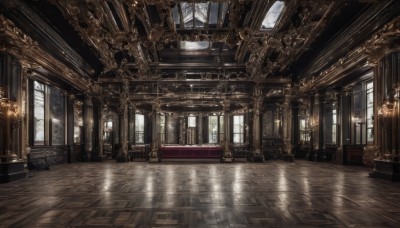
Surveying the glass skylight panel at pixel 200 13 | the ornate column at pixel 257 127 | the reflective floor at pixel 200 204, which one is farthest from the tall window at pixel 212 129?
the reflective floor at pixel 200 204

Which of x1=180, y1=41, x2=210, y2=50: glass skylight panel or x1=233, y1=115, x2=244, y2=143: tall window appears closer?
x1=180, y1=41, x2=210, y2=50: glass skylight panel

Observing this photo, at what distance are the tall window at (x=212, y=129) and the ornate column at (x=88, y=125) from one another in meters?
10.7

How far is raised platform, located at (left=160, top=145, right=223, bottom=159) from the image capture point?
1418cm

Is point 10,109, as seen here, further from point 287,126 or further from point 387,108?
point 287,126

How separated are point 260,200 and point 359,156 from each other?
28.5 feet

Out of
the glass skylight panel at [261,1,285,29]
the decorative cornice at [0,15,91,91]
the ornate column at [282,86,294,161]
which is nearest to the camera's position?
the decorative cornice at [0,15,91,91]

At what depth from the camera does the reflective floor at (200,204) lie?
11.7 feet

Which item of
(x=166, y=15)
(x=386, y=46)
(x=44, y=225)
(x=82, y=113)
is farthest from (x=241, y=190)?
(x=82, y=113)

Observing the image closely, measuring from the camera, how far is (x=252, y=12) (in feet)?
24.5

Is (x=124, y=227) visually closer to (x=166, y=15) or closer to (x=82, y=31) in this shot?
(x=166, y=15)

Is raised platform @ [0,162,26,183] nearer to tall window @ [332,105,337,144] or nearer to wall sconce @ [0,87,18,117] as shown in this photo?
wall sconce @ [0,87,18,117]

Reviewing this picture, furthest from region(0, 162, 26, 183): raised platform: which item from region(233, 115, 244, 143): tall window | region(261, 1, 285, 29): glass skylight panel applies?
region(233, 115, 244, 143): tall window

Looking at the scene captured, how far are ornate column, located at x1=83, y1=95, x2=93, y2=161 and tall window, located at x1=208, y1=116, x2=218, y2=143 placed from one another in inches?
420

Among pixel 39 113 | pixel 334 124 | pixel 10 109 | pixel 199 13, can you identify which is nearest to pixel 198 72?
pixel 199 13
